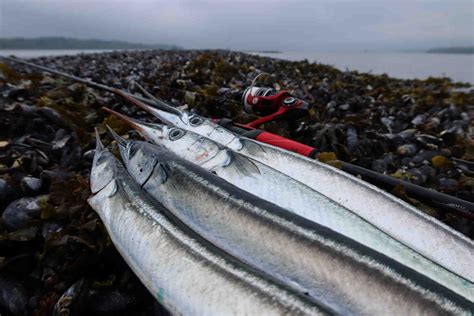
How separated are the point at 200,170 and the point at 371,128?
14.3 feet

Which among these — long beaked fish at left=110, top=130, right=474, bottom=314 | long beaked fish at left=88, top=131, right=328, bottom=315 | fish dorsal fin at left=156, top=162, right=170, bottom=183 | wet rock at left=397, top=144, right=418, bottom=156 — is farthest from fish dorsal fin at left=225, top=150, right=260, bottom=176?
wet rock at left=397, top=144, right=418, bottom=156

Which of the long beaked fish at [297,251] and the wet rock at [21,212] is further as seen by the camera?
the wet rock at [21,212]

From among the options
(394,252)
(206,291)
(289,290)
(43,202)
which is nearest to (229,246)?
(206,291)

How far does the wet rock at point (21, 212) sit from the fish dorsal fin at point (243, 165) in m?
1.65

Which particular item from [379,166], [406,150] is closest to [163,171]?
[379,166]

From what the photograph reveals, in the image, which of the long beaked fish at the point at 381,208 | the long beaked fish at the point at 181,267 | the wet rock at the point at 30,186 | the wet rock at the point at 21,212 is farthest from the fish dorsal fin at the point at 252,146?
the wet rock at the point at 30,186

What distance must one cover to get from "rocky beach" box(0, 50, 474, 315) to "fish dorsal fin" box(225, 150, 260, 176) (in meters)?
1.11

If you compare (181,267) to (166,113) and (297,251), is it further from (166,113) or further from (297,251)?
(166,113)

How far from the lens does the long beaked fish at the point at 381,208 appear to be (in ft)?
6.79

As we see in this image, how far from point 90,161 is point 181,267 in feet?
8.47

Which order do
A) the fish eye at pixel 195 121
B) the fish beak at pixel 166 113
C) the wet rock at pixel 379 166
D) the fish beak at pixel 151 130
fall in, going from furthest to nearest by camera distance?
the fish beak at pixel 166 113, the wet rock at pixel 379 166, the fish eye at pixel 195 121, the fish beak at pixel 151 130

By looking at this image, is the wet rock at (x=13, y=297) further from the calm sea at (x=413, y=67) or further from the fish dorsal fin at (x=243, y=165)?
the calm sea at (x=413, y=67)

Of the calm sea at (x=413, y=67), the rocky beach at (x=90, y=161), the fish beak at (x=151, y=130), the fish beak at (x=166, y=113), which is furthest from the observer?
the calm sea at (x=413, y=67)

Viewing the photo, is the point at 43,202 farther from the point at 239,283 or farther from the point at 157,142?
the point at 239,283
